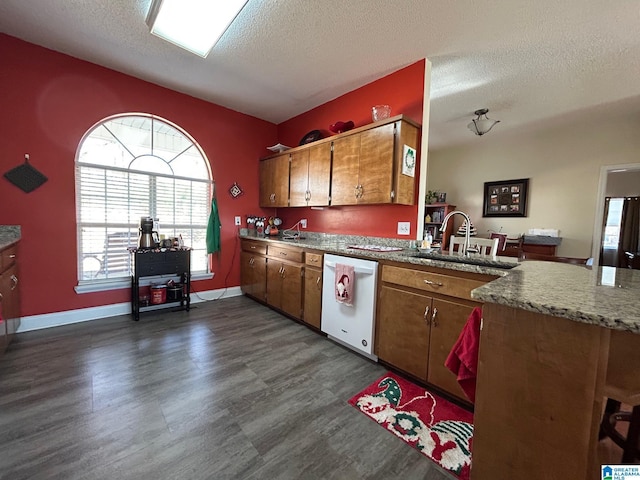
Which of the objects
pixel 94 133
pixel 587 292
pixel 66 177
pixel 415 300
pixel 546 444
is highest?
pixel 94 133

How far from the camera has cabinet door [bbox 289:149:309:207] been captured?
3.38 metres

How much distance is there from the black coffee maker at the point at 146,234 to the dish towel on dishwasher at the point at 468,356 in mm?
3252

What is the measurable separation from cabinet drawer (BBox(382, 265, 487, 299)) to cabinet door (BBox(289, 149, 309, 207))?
1738 mm

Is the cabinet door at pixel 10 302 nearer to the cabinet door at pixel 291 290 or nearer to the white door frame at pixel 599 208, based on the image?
the cabinet door at pixel 291 290

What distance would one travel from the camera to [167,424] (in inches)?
57.8

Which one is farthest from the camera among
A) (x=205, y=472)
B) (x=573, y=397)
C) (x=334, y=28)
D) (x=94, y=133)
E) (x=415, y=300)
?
(x=94, y=133)

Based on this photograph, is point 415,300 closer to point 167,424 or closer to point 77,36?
point 167,424

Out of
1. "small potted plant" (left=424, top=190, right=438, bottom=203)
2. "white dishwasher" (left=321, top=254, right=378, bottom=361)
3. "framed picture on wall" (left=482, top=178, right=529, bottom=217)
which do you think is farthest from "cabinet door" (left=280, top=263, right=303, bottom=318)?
"framed picture on wall" (left=482, top=178, right=529, bottom=217)

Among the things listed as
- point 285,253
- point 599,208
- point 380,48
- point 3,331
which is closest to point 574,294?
point 380,48

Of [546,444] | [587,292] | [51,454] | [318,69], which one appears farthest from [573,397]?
[318,69]

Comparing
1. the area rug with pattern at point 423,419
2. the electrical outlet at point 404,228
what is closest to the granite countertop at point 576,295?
the area rug with pattern at point 423,419

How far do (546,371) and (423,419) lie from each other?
1042 mm

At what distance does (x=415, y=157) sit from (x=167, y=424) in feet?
9.29

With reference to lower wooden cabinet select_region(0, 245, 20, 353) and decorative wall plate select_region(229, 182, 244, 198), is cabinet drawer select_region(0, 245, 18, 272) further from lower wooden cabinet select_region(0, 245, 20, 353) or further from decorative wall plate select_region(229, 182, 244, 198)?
decorative wall plate select_region(229, 182, 244, 198)
